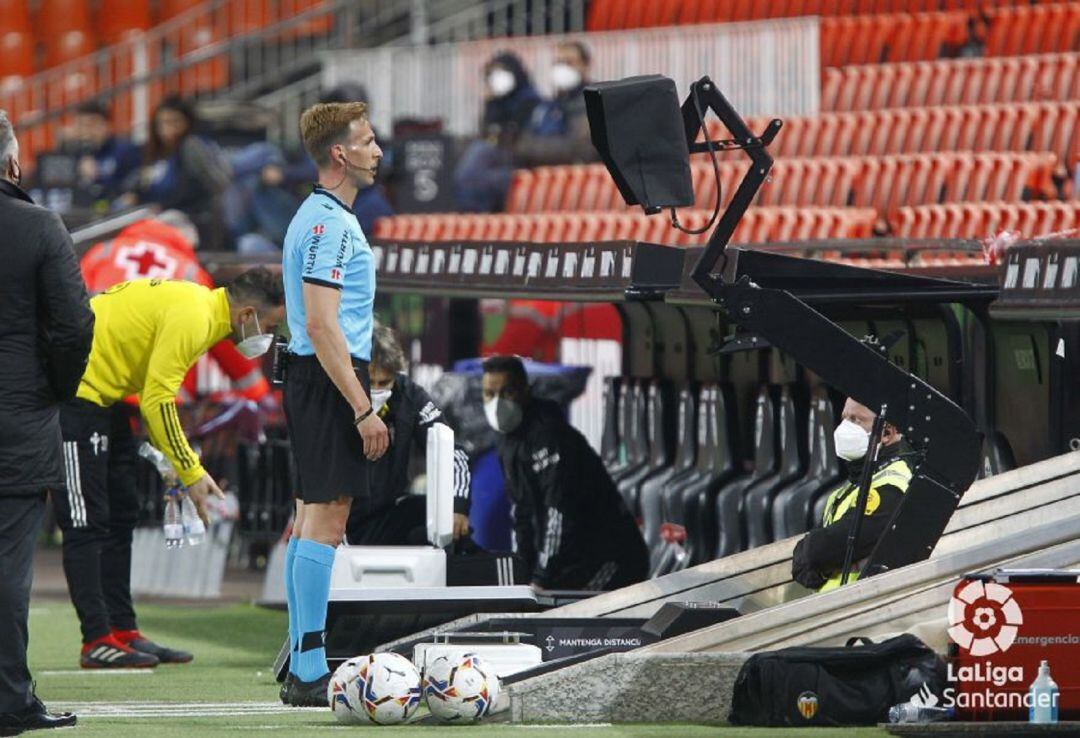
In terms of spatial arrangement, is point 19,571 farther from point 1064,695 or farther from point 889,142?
point 889,142

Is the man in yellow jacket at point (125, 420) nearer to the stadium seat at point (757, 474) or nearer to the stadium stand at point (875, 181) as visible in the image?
the stadium seat at point (757, 474)

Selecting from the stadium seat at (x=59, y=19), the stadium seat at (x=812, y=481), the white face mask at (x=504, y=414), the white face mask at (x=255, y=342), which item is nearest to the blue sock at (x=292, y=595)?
the white face mask at (x=255, y=342)

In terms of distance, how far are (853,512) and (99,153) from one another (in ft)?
48.8

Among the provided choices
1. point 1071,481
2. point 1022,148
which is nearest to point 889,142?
point 1022,148

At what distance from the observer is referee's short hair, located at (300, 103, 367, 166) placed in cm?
768

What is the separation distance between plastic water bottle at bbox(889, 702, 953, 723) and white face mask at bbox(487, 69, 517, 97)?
41.5 ft

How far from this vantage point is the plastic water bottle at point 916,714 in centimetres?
664

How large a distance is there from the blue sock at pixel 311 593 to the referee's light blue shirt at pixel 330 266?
0.62m

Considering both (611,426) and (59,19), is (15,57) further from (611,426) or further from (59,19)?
(611,426)

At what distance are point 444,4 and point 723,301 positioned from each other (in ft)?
50.4

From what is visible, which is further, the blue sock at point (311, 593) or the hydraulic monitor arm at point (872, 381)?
the blue sock at point (311, 593)

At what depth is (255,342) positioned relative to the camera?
9.11 m

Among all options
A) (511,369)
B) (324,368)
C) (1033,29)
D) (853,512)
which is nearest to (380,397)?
(511,369)

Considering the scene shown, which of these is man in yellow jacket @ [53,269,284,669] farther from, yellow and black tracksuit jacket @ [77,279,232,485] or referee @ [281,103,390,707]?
referee @ [281,103,390,707]
